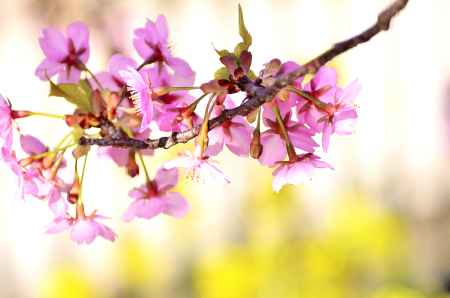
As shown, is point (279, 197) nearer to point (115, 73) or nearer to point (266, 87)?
point (115, 73)

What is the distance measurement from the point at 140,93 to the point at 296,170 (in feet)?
0.46

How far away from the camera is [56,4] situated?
259 centimetres

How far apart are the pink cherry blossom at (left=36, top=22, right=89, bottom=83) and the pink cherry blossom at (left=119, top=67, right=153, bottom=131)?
0.54 feet

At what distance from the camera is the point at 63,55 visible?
0.85 m

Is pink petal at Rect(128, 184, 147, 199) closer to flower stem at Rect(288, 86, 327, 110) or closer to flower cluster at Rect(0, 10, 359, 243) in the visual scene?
flower cluster at Rect(0, 10, 359, 243)

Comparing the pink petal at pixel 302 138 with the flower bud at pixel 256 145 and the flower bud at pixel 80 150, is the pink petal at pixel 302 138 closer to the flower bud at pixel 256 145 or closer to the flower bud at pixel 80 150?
the flower bud at pixel 256 145

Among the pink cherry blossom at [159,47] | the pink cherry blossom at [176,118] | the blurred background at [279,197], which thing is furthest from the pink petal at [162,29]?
the blurred background at [279,197]

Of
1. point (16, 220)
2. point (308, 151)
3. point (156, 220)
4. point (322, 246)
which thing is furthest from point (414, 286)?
point (308, 151)

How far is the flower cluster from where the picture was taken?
67 cm

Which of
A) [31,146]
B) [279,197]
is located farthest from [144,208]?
[279,197]

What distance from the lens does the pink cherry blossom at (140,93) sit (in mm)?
675

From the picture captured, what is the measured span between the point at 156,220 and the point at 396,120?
956 mm

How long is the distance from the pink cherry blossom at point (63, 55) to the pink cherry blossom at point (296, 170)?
0.76 ft

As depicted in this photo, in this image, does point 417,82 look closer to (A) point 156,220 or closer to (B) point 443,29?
(B) point 443,29
